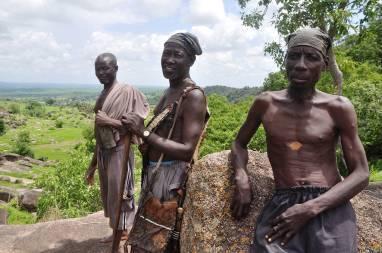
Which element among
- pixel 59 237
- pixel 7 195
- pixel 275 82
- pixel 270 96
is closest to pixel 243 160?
pixel 270 96

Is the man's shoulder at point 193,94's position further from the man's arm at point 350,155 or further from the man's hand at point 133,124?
the man's arm at point 350,155

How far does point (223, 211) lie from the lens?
3.02 m

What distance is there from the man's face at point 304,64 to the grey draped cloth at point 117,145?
2447 millimetres

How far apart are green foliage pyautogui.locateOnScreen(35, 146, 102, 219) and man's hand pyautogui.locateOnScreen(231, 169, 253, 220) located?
8.73 m

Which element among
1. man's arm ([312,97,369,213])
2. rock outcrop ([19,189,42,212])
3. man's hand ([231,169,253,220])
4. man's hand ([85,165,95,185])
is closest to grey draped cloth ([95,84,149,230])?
man's hand ([85,165,95,185])

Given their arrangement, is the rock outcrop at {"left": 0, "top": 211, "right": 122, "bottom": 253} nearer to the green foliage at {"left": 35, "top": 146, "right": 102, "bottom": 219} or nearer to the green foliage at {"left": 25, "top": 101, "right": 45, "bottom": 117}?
the green foliage at {"left": 35, "top": 146, "right": 102, "bottom": 219}

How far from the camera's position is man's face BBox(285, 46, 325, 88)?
2488 millimetres

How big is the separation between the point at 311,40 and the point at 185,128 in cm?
121

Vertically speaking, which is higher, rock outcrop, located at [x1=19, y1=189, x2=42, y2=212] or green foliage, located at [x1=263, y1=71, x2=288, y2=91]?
green foliage, located at [x1=263, y1=71, x2=288, y2=91]

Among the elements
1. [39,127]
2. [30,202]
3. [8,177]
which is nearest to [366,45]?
[30,202]

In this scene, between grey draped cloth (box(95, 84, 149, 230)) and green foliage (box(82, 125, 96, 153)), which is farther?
green foliage (box(82, 125, 96, 153))

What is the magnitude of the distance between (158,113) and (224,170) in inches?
31.6

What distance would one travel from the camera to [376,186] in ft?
23.6

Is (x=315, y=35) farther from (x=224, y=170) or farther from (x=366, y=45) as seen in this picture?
(x=366, y=45)
